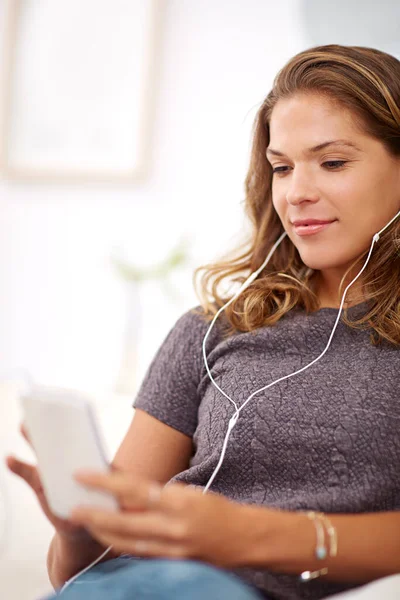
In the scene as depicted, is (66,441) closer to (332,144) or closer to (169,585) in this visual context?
(169,585)

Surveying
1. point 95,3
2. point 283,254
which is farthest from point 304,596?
point 95,3

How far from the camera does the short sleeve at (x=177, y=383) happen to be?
1.24 meters

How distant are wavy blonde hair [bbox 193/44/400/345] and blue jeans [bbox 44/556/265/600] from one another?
1.82 ft

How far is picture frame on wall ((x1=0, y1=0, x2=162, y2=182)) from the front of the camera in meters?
2.61

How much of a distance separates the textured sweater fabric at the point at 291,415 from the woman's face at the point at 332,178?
12 cm

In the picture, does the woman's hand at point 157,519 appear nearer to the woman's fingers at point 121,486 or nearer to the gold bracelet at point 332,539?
the woman's fingers at point 121,486

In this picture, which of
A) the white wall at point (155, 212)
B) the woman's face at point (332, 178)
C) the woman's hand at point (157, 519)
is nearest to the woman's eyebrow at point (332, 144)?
the woman's face at point (332, 178)

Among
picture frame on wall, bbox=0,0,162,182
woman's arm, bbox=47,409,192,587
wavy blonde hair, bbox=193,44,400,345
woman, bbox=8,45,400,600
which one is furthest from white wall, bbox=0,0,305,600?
woman's arm, bbox=47,409,192,587

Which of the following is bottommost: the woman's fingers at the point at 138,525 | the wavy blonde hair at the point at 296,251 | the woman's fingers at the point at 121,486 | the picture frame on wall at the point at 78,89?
the woman's fingers at the point at 138,525

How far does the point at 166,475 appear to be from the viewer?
1.23 metres

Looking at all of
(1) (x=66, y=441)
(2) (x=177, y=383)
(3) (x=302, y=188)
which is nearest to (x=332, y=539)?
(1) (x=66, y=441)

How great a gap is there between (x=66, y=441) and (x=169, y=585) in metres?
0.20

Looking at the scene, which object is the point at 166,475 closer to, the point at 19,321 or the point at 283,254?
the point at 283,254

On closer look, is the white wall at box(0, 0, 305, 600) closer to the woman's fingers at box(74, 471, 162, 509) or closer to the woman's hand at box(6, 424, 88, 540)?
the woman's hand at box(6, 424, 88, 540)
